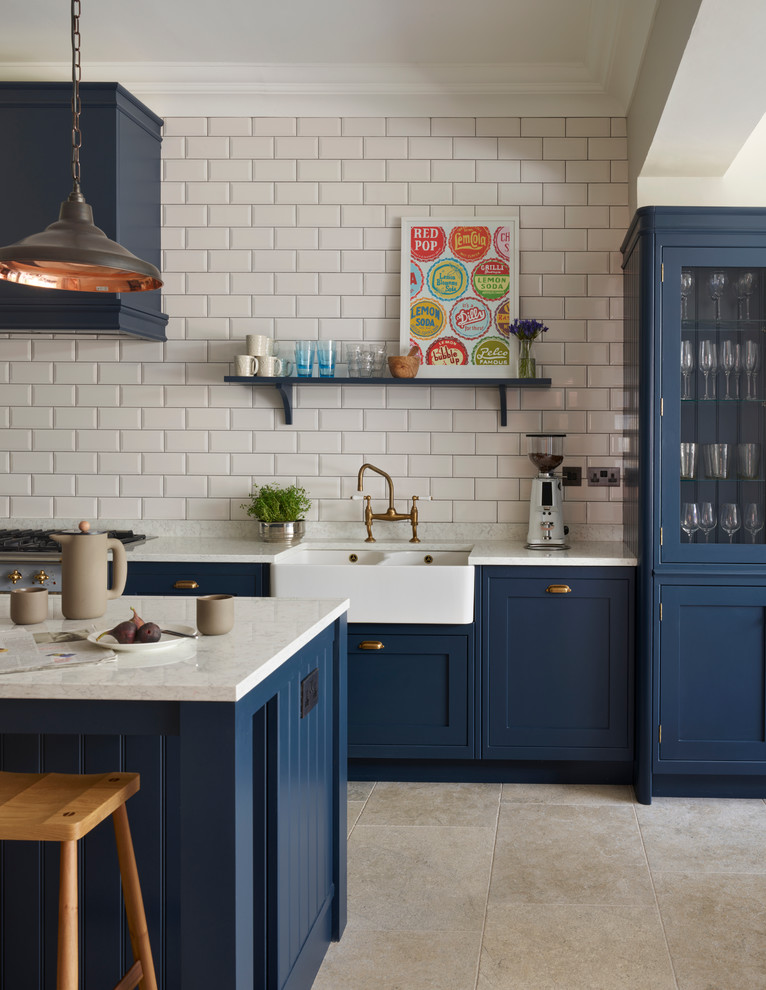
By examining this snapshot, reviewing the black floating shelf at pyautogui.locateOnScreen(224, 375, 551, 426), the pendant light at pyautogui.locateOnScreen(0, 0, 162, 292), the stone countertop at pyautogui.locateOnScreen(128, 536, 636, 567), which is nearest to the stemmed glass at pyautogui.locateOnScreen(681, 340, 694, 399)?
the black floating shelf at pyautogui.locateOnScreen(224, 375, 551, 426)

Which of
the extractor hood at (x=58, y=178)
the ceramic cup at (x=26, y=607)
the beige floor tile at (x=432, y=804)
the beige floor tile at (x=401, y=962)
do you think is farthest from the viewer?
the extractor hood at (x=58, y=178)

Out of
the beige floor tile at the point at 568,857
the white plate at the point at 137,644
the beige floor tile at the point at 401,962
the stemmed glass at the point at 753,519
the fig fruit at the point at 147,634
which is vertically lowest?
the beige floor tile at the point at 401,962

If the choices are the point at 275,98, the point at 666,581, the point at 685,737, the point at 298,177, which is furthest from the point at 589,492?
the point at 275,98

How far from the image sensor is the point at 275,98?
13.8 feet

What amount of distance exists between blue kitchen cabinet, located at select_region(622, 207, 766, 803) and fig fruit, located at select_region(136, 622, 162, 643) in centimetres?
224

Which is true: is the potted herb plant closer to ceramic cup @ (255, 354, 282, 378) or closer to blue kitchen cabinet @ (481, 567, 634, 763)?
ceramic cup @ (255, 354, 282, 378)

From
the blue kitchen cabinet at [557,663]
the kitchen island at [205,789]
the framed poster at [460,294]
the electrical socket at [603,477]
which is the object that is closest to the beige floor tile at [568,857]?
the blue kitchen cabinet at [557,663]

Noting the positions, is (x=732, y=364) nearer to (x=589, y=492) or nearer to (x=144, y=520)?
(x=589, y=492)

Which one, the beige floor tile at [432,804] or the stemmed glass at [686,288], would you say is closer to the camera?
the beige floor tile at [432,804]

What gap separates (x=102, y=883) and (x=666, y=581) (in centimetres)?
236

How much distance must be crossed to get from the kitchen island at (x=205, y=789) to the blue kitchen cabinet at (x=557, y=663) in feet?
4.36

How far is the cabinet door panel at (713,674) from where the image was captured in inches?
139

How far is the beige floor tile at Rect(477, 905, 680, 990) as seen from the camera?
7.52 ft

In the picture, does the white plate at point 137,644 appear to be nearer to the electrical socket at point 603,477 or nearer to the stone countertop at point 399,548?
the stone countertop at point 399,548
